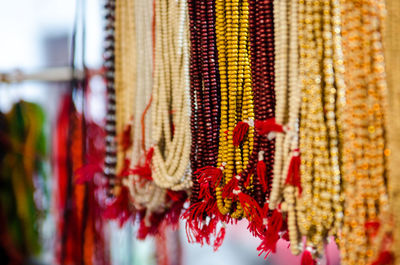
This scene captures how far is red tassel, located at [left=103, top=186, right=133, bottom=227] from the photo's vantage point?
63 centimetres

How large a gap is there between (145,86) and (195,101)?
95 millimetres

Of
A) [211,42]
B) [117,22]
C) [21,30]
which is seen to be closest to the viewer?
[211,42]

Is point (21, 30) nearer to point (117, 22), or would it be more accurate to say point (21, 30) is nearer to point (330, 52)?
point (117, 22)

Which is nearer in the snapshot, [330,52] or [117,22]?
[330,52]

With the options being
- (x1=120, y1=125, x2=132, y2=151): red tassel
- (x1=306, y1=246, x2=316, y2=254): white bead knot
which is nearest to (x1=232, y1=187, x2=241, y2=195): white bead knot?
(x1=306, y1=246, x2=316, y2=254): white bead knot

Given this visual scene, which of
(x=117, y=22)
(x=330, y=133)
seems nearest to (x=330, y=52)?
(x=330, y=133)

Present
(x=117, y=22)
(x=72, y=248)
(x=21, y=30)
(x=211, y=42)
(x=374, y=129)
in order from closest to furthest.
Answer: (x=374, y=129) < (x=211, y=42) < (x=117, y=22) < (x=72, y=248) < (x=21, y=30)

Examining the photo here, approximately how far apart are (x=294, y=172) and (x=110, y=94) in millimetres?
342

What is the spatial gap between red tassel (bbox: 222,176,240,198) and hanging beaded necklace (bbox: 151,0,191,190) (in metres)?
0.07

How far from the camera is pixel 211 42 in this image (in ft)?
1.76

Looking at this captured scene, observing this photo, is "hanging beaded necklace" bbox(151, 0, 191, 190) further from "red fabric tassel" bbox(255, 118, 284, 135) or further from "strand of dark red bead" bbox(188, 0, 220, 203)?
"red fabric tassel" bbox(255, 118, 284, 135)

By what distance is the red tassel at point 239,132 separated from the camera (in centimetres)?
52

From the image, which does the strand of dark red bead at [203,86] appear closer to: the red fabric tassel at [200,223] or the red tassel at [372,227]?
the red fabric tassel at [200,223]

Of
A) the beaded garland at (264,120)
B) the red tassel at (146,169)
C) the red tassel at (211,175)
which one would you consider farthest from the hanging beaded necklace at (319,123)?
the red tassel at (146,169)
